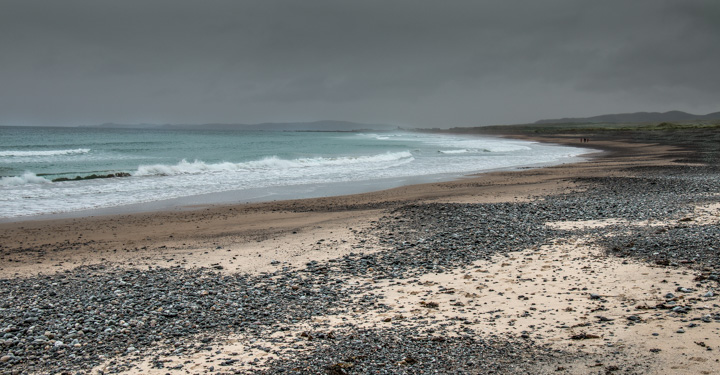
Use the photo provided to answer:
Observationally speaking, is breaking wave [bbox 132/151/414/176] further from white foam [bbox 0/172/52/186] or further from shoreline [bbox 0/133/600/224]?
shoreline [bbox 0/133/600/224]

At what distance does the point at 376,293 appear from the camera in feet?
22.4

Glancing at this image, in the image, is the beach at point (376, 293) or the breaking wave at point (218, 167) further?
the breaking wave at point (218, 167)

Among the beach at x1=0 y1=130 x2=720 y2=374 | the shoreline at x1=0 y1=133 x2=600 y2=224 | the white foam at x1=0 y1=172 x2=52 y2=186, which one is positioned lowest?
the beach at x1=0 y1=130 x2=720 y2=374

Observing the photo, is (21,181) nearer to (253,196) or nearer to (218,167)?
(218,167)

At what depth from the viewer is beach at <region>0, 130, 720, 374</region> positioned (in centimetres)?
480

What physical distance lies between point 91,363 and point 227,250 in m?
4.76

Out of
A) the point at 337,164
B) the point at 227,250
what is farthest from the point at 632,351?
the point at 337,164

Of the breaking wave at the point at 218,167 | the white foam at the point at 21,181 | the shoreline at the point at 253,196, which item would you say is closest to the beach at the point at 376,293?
the shoreline at the point at 253,196

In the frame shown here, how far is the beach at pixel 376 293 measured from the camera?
480cm

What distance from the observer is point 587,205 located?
42.4 feet

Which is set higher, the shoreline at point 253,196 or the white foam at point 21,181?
the white foam at point 21,181

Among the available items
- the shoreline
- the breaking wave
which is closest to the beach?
the shoreline

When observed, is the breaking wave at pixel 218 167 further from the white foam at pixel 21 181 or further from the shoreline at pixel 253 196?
the shoreline at pixel 253 196

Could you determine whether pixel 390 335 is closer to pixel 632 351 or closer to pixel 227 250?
pixel 632 351
